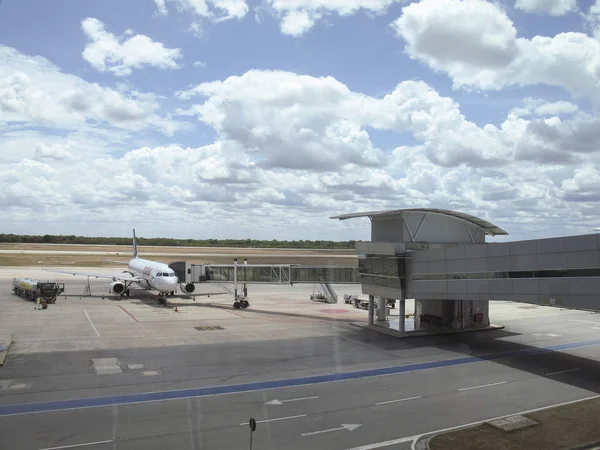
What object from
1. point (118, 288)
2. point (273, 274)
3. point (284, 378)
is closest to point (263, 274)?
point (273, 274)

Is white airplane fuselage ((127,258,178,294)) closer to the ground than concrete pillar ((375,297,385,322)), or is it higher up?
higher up

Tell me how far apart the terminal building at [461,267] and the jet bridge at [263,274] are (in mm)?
5736

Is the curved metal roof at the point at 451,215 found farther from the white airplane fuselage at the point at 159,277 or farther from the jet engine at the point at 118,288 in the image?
the jet engine at the point at 118,288

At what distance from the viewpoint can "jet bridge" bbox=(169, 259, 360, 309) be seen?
177 ft

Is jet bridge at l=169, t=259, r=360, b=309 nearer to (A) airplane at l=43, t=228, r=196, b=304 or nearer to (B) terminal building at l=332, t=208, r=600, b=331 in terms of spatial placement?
(A) airplane at l=43, t=228, r=196, b=304

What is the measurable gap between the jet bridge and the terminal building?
5736 millimetres

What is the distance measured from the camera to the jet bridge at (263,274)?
5384 cm

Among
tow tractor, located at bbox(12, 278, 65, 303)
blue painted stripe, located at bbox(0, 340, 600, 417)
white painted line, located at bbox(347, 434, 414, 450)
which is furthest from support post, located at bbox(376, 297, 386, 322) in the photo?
tow tractor, located at bbox(12, 278, 65, 303)

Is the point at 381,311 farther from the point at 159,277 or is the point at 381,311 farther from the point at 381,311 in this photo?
the point at 159,277

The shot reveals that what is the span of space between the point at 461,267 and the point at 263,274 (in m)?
30.5

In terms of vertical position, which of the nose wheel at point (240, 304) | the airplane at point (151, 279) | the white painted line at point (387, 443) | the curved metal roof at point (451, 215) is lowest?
the white painted line at point (387, 443)

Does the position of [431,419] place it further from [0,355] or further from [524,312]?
[524,312]

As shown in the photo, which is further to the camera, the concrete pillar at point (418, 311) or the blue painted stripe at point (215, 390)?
the concrete pillar at point (418, 311)

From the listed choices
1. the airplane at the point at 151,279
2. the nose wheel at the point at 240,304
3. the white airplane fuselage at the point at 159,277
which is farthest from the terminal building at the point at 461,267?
the airplane at the point at 151,279
